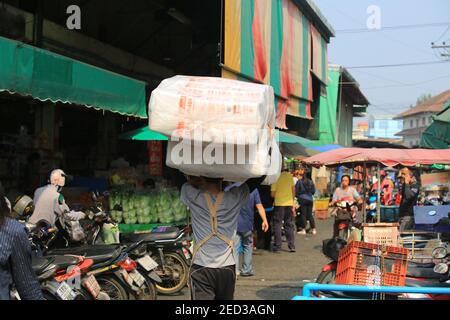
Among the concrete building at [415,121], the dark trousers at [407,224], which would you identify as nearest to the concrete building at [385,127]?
the concrete building at [415,121]

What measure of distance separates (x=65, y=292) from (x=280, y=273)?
4.97 meters

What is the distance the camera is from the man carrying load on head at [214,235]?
431 cm

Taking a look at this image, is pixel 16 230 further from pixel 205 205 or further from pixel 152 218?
pixel 152 218

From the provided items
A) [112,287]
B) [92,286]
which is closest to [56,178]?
[112,287]

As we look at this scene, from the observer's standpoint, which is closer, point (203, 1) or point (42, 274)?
point (42, 274)

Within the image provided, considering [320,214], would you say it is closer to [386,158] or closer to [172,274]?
[386,158]

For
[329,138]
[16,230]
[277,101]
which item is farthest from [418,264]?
[329,138]

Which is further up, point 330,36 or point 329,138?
point 330,36

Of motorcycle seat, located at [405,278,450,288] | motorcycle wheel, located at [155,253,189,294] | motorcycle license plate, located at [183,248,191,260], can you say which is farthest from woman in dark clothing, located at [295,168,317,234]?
motorcycle seat, located at [405,278,450,288]

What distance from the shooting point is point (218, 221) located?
14.4ft

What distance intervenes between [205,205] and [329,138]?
20.8m

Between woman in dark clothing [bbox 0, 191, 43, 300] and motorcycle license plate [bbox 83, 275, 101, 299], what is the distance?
6.60 feet

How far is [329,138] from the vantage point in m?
24.6

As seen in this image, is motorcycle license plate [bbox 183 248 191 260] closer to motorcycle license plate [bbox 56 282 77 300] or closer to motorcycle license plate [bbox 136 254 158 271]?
motorcycle license plate [bbox 136 254 158 271]
